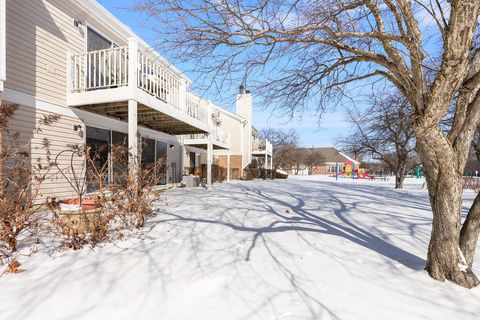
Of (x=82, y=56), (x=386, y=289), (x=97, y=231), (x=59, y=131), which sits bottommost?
(x=386, y=289)

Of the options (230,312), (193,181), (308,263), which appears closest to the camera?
(230,312)

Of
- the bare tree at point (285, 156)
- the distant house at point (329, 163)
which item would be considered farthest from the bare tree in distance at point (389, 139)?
the distant house at point (329, 163)

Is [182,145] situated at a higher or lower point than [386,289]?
higher

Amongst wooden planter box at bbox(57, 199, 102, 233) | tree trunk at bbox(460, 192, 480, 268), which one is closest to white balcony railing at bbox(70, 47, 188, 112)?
wooden planter box at bbox(57, 199, 102, 233)

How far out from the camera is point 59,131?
22.3 ft

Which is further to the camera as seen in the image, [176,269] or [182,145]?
[182,145]

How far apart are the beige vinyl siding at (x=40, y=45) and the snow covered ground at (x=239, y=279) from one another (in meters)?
4.62

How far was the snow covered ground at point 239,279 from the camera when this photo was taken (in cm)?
233

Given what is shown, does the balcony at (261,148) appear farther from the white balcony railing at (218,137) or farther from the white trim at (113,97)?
the white trim at (113,97)

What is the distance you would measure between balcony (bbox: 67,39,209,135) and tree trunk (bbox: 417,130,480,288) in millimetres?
4649

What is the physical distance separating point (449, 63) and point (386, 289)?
7.97ft

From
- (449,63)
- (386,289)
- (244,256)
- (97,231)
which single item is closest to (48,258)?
(97,231)

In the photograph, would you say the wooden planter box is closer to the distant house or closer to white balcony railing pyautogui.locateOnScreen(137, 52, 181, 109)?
white balcony railing pyautogui.locateOnScreen(137, 52, 181, 109)

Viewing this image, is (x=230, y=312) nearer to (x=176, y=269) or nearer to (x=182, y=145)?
(x=176, y=269)
